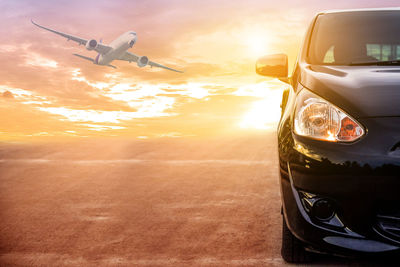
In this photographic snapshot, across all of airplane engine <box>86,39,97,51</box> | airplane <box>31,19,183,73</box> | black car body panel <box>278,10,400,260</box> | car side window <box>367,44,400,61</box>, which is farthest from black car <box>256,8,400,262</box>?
airplane engine <box>86,39,97,51</box>

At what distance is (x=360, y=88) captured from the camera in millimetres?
2781

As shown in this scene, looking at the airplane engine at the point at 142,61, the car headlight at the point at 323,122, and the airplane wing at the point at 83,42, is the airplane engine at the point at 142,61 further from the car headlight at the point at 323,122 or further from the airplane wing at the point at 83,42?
the car headlight at the point at 323,122

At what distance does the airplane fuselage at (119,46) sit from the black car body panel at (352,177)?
119ft

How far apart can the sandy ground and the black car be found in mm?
770

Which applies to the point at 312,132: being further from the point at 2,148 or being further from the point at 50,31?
the point at 50,31

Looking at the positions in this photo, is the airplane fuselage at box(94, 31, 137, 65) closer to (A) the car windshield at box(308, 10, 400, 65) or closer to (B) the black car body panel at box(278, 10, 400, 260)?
(A) the car windshield at box(308, 10, 400, 65)

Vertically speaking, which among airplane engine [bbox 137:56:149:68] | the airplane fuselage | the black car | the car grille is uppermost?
the black car

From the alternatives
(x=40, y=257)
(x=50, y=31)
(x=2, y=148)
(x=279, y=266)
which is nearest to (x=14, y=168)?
(x=2, y=148)

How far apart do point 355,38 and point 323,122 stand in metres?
1.63

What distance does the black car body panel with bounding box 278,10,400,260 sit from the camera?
2451 mm

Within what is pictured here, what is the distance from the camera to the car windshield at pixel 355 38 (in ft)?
12.8

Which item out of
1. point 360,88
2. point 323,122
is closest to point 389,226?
point 323,122

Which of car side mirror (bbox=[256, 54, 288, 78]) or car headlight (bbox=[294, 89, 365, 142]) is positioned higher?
car side mirror (bbox=[256, 54, 288, 78])

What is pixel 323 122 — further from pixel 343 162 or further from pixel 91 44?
pixel 91 44
